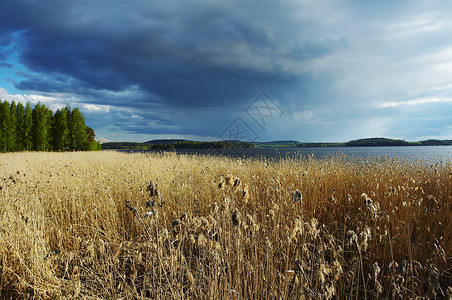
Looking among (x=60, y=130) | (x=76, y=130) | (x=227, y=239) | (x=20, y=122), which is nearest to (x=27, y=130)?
(x=20, y=122)

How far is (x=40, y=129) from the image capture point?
115ft

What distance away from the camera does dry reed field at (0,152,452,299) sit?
7.18ft

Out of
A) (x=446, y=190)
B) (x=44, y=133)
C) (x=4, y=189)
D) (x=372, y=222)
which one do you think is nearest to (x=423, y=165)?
(x=446, y=190)

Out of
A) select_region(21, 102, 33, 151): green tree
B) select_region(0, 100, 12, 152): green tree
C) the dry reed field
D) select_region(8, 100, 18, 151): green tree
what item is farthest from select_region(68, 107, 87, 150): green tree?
the dry reed field

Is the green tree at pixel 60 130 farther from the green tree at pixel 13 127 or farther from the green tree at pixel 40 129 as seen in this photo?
the green tree at pixel 13 127

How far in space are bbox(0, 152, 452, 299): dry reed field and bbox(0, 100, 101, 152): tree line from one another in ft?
121

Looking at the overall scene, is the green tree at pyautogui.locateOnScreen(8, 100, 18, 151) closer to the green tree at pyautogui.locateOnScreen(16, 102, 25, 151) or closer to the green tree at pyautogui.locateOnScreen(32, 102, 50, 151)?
the green tree at pyautogui.locateOnScreen(16, 102, 25, 151)

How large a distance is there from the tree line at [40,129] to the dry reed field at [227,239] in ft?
121

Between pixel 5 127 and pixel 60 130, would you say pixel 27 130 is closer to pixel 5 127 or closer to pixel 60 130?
pixel 5 127

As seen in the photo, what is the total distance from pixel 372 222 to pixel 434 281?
107 inches

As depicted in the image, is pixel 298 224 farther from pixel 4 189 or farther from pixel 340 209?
pixel 4 189

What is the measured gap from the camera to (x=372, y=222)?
13.4 feet

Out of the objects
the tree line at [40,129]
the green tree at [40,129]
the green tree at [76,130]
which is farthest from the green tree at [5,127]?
the green tree at [76,130]

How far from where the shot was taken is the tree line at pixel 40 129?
106ft
